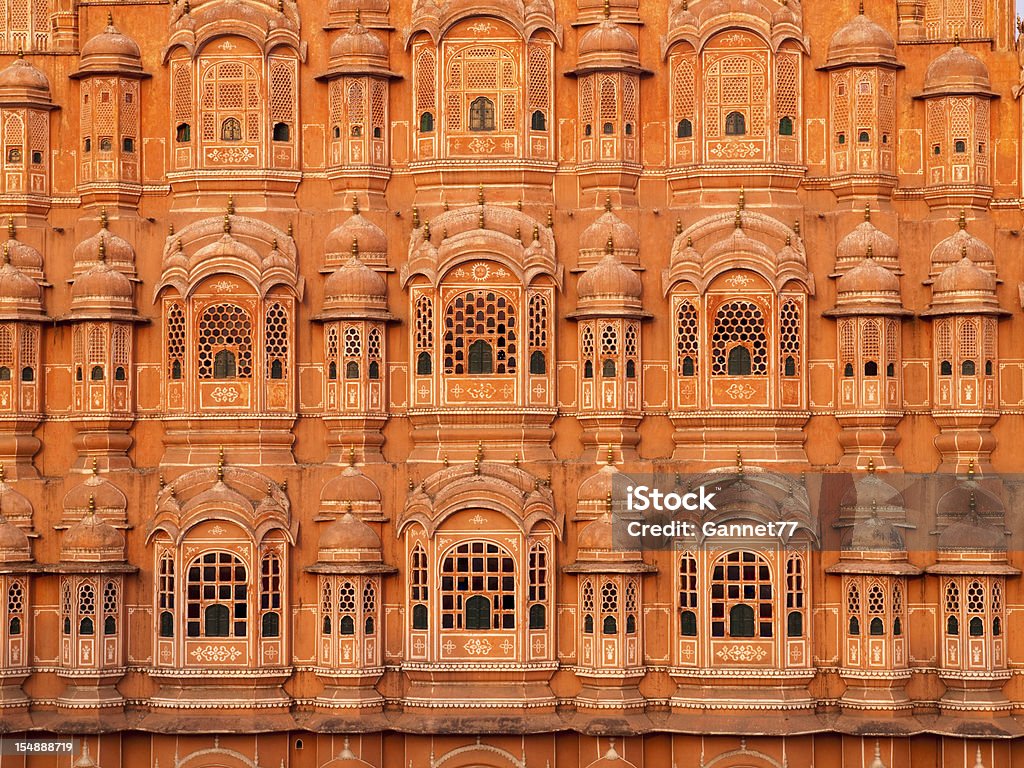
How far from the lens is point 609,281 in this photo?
1654 inches

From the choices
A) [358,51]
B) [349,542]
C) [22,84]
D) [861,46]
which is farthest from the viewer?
[22,84]

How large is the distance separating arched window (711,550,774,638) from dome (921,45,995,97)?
33.4ft

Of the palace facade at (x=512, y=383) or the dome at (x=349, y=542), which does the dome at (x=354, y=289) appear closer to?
the palace facade at (x=512, y=383)

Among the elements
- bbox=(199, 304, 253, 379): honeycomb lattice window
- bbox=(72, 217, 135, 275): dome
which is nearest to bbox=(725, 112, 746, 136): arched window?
bbox=(199, 304, 253, 379): honeycomb lattice window

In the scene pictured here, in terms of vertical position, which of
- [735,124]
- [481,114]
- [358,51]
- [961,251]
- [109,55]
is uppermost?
[109,55]

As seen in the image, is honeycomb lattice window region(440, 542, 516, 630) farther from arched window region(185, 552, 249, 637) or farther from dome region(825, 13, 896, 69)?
dome region(825, 13, 896, 69)

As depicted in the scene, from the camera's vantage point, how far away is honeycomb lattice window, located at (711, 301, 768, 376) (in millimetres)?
42219

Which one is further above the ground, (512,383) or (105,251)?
(105,251)

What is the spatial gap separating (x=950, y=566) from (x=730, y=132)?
976 cm

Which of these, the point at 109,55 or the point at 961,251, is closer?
the point at 961,251

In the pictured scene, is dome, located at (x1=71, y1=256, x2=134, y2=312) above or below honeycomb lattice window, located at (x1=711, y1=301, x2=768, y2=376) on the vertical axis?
above

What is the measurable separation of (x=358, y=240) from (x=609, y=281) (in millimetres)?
5182

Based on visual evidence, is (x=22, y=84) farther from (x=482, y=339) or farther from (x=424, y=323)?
(x=482, y=339)

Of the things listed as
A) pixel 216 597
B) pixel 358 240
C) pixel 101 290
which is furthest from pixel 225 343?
pixel 216 597
